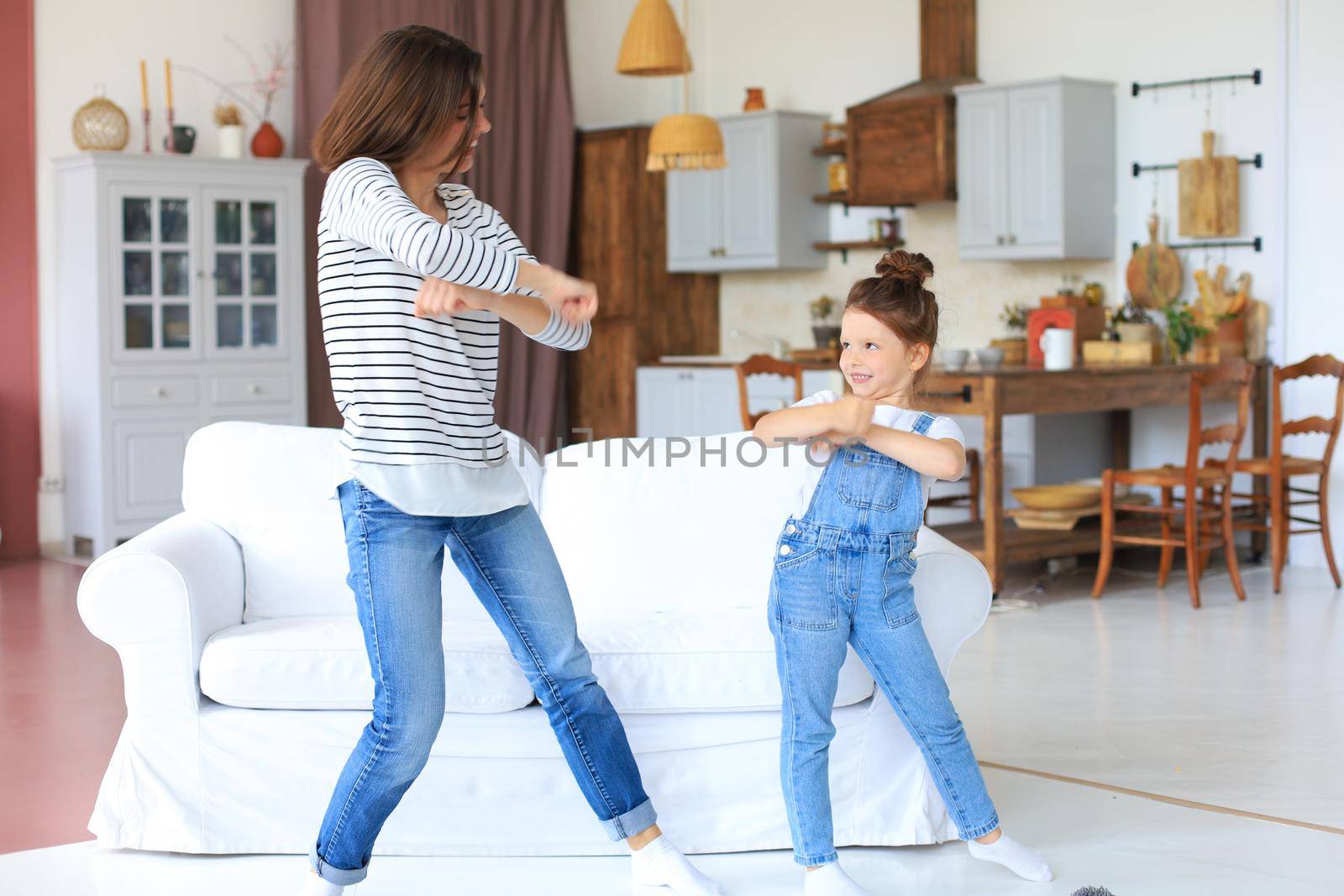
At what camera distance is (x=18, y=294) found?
6.47 meters

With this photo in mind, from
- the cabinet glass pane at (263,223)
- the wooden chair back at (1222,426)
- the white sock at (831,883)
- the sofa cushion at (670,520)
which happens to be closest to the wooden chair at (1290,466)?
the wooden chair back at (1222,426)

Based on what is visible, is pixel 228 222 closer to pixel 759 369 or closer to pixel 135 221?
pixel 135 221

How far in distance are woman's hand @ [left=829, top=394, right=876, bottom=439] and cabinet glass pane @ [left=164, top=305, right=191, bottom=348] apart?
4.91m

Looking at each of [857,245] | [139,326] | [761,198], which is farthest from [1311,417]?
[139,326]

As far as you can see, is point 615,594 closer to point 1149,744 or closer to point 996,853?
point 996,853

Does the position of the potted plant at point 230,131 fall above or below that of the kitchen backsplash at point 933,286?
above

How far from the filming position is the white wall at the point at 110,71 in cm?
650

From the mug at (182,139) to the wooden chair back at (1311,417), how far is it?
15.3ft

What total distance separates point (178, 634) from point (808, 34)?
582 centimetres

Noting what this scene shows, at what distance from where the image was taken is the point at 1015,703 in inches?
147

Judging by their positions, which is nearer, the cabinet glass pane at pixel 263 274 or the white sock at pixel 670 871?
the white sock at pixel 670 871

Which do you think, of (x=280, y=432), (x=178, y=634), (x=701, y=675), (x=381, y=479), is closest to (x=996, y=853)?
(x=701, y=675)

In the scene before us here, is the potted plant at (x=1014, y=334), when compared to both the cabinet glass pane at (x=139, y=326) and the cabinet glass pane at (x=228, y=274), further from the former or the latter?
the cabinet glass pane at (x=139, y=326)

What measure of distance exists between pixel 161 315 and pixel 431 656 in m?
4.82
